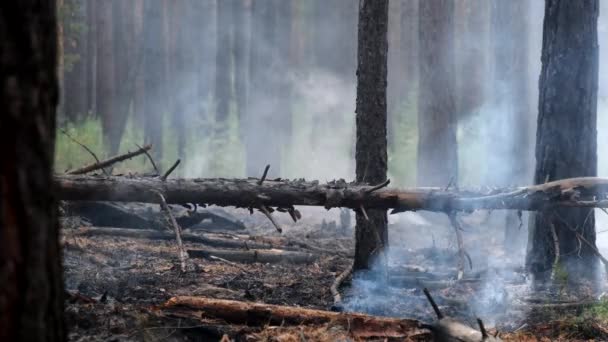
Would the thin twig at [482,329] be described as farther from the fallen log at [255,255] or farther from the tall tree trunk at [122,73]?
the tall tree trunk at [122,73]

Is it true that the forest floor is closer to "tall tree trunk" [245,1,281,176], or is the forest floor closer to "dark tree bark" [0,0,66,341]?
"dark tree bark" [0,0,66,341]

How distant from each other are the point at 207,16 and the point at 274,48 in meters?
8.78

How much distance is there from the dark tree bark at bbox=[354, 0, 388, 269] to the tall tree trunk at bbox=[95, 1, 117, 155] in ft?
45.3

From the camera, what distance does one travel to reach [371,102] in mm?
8039

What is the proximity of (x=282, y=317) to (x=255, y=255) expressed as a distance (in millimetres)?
3818

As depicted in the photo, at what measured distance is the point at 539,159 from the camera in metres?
8.50

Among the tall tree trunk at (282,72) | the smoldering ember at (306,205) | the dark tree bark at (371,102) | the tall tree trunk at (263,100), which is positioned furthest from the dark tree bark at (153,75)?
the dark tree bark at (371,102)

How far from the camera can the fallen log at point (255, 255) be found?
9.16 meters

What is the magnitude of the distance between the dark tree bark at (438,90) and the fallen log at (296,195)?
9.75 m

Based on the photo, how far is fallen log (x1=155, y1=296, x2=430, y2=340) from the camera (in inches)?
207

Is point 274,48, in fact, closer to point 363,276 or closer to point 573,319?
point 363,276

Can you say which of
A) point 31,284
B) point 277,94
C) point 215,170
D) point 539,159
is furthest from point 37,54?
point 215,170

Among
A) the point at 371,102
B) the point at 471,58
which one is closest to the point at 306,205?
the point at 371,102

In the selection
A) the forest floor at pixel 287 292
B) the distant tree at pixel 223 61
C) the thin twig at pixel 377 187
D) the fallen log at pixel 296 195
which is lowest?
the forest floor at pixel 287 292
